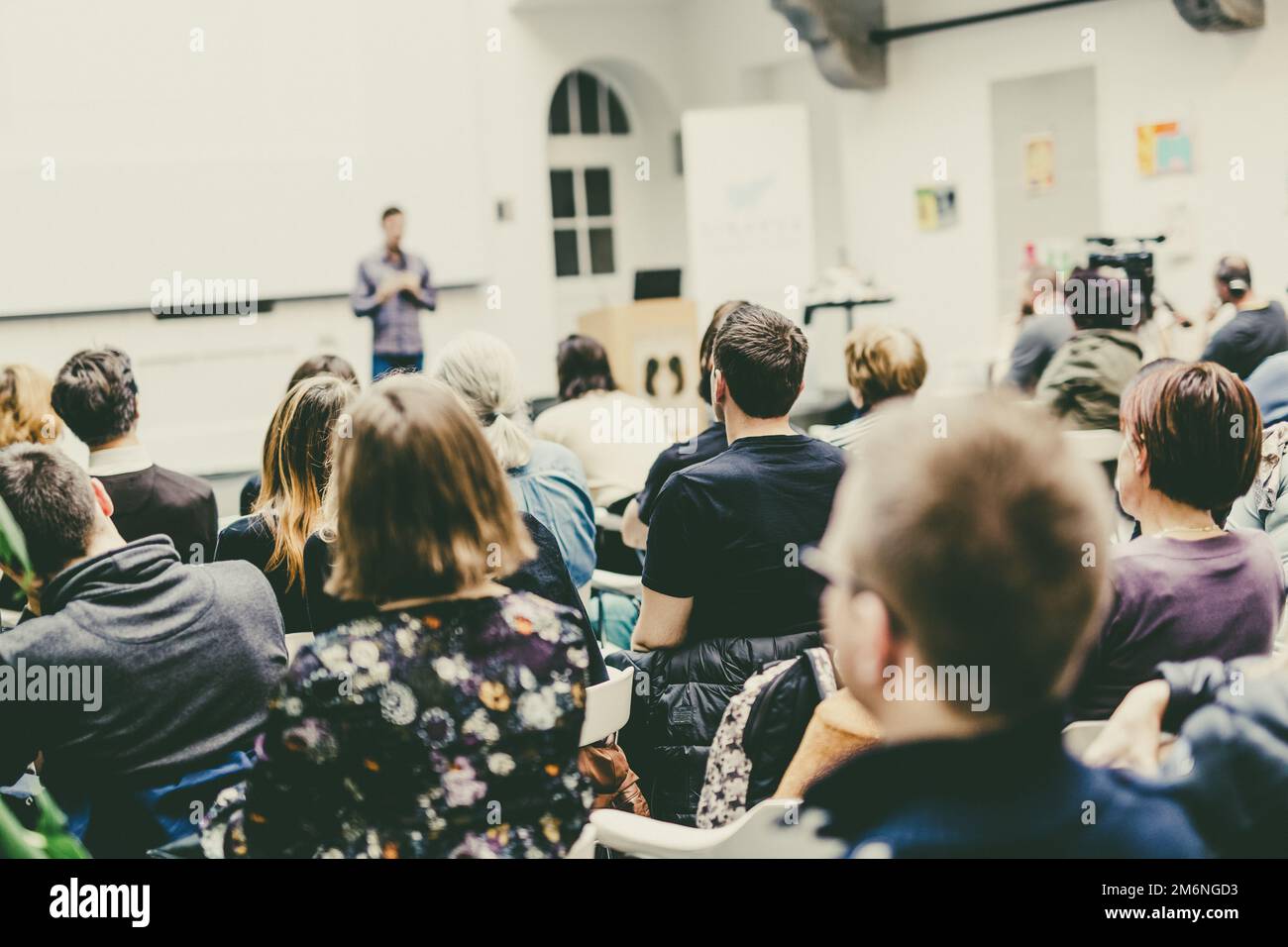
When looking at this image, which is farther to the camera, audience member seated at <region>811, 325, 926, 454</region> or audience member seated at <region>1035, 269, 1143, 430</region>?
audience member seated at <region>1035, 269, 1143, 430</region>

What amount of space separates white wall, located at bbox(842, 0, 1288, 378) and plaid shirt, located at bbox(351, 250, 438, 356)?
3.46 metres

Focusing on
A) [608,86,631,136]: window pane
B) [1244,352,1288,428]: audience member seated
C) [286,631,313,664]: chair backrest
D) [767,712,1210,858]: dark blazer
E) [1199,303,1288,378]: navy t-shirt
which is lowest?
[286,631,313,664]: chair backrest

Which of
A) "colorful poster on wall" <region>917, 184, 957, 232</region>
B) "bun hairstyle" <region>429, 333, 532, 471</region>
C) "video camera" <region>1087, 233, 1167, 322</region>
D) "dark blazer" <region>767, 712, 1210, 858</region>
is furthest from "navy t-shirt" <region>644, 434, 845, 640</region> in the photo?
"colorful poster on wall" <region>917, 184, 957, 232</region>

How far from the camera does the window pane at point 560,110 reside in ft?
36.6

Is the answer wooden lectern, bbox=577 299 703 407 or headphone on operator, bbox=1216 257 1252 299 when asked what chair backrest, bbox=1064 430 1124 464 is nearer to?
headphone on operator, bbox=1216 257 1252 299

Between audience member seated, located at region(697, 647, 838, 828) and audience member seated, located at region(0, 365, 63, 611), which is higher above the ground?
audience member seated, located at region(0, 365, 63, 611)

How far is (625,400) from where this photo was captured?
15.3 ft

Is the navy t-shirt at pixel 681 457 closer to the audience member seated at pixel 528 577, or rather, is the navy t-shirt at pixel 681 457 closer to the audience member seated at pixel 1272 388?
the audience member seated at pixel 528 577

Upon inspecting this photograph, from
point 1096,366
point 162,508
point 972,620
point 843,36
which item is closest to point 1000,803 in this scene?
point 972,620

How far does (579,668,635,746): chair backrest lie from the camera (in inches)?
88.7

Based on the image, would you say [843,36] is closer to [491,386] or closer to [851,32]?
[851,32]

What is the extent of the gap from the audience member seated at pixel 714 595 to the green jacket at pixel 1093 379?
7.85 ft

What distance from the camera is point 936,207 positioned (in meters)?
9.62

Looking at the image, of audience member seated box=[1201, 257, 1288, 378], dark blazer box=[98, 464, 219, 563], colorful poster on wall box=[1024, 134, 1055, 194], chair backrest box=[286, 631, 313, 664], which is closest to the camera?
chair backrest box=[286, 631, 313, 664]
